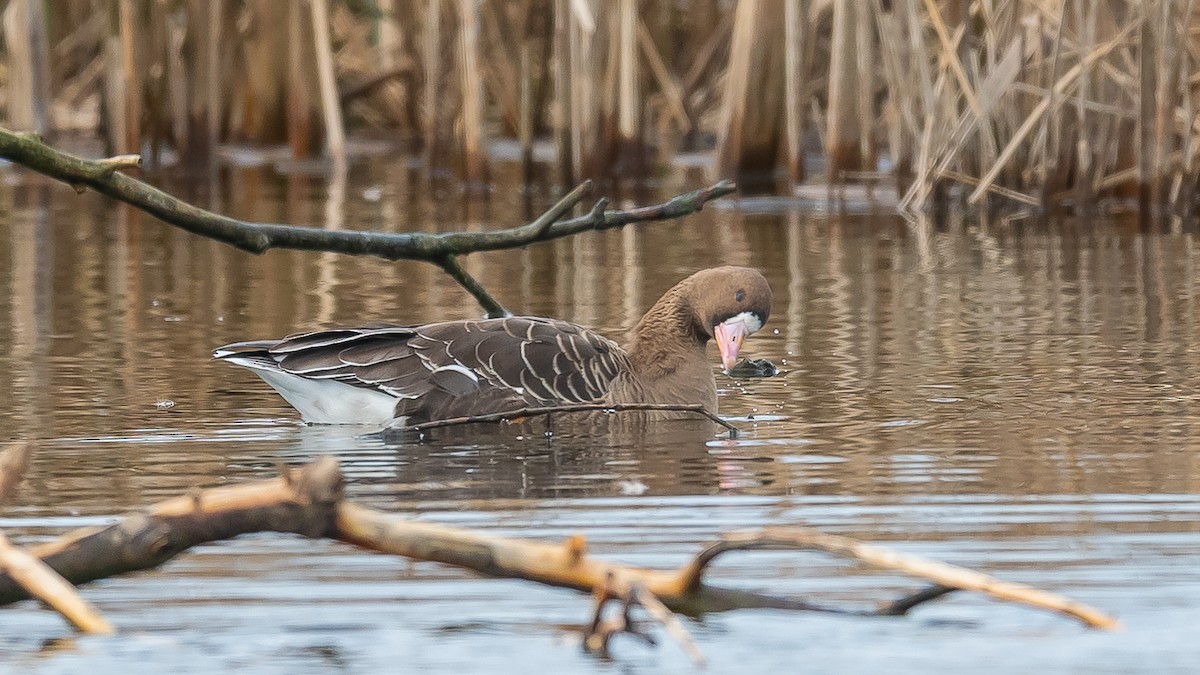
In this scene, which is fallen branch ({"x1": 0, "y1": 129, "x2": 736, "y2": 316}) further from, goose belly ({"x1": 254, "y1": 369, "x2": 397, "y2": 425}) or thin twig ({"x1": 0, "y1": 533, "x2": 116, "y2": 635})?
goose belly ({"x1": 254, "y1": 369, "x2": 397, "y2": 425})

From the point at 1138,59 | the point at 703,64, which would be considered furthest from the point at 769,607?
the point at 703,64

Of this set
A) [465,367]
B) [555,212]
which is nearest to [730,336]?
[465,367]

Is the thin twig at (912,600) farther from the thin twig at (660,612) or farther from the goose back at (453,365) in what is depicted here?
the goose back at (453,365)

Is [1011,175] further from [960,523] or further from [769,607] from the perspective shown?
[769,607]

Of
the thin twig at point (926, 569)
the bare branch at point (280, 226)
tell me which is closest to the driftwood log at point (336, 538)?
the thin twig at point (926, 569)

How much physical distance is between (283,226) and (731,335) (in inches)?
132

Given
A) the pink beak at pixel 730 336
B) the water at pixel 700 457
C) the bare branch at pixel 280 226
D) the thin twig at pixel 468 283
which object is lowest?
the water at pixel 700 457

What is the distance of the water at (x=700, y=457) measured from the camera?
420 centimetres

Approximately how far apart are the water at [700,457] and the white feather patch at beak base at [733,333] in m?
0.25

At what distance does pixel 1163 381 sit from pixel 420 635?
4.51m

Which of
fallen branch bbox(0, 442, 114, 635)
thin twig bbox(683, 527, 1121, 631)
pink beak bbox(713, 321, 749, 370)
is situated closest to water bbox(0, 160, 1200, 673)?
pink beak bbox(713, 321, 749, 370)

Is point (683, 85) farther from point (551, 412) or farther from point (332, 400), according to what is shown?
point (551, 412)

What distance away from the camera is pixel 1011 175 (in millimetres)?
14594

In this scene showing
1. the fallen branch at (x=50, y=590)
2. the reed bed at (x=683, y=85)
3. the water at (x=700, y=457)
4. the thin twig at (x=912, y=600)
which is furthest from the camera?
the reed bed at (x=683, y=85)
